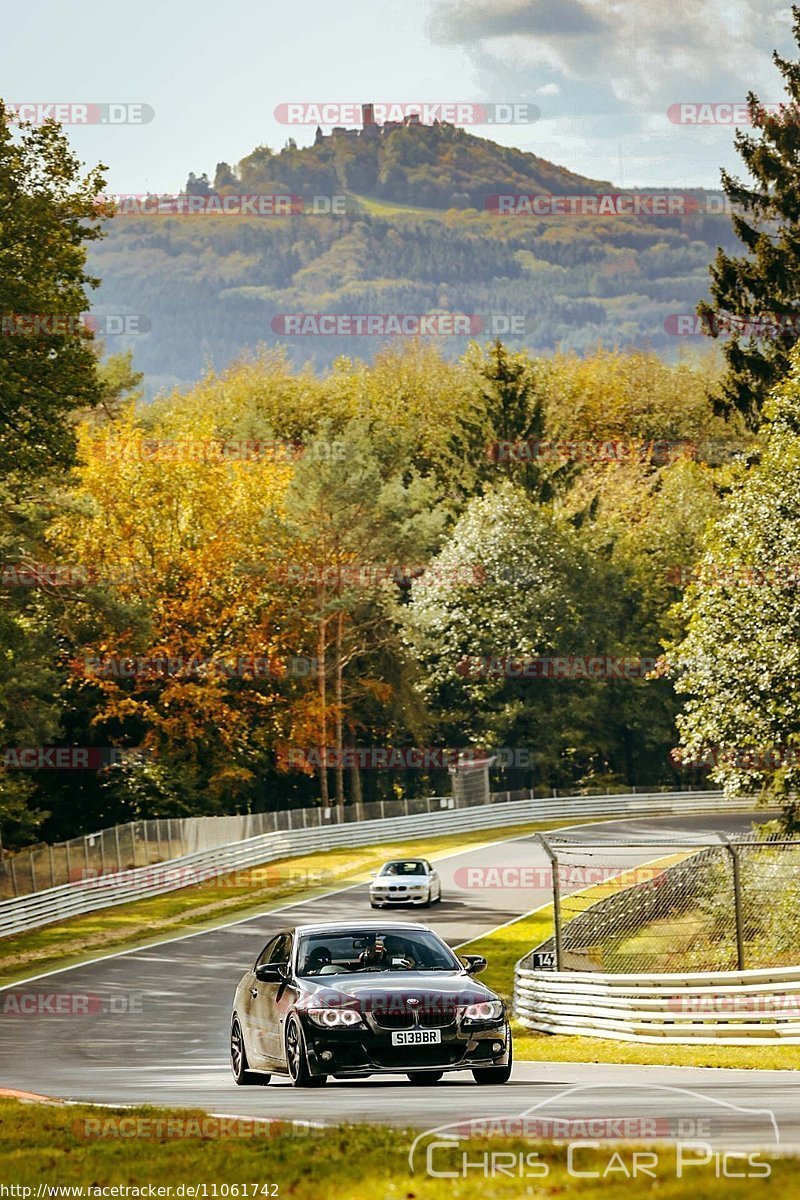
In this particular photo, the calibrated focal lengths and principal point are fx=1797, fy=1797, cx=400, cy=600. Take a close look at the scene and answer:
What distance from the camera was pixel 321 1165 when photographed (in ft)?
28.6

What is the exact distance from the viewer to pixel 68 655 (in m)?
63.4

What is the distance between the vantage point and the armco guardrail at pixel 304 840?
43719 millimetres

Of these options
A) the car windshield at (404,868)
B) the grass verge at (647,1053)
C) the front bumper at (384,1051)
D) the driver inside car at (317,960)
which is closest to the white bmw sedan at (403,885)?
the car windshield at (404,868)

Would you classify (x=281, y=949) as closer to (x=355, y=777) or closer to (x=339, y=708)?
(x=339, y=708)

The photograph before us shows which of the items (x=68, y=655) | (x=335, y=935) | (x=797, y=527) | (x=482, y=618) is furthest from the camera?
(x=482, y=618)

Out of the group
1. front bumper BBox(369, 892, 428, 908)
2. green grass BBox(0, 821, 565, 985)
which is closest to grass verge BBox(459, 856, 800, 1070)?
green grass BBox(0, 821, 565, 985)

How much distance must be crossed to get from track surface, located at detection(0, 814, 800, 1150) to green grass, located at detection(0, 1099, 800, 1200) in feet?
2.99

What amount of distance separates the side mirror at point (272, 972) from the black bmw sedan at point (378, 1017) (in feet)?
0.04

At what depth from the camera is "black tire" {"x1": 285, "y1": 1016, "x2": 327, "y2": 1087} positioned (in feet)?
45.4

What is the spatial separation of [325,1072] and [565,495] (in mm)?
72724

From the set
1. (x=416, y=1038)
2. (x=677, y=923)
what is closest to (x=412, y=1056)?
(x=416, y=1038)

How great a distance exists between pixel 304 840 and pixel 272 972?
150ft

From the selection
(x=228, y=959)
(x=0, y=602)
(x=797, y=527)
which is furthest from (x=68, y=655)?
(x=797, y=527)

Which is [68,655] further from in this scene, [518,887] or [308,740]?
[518,887]
